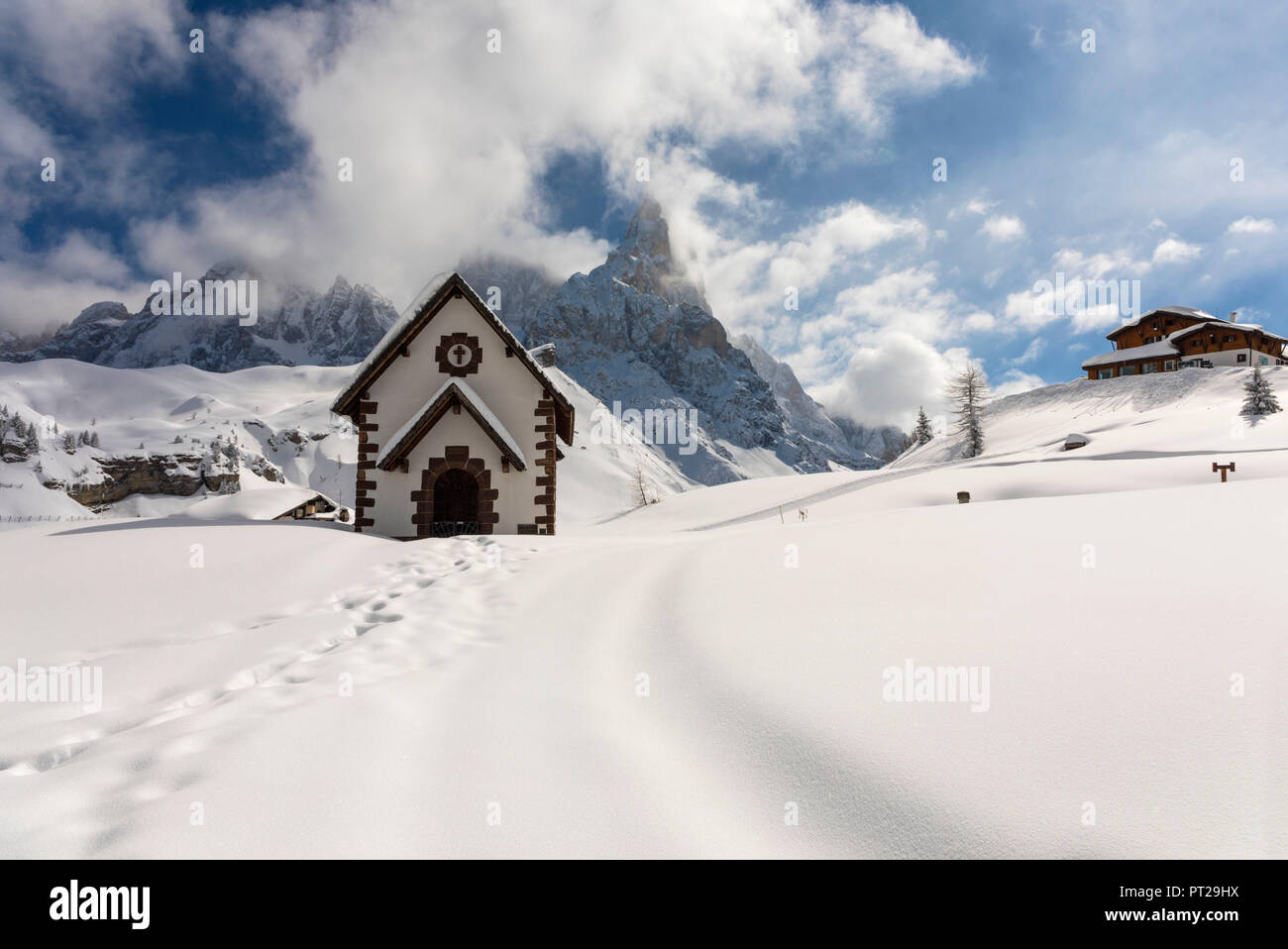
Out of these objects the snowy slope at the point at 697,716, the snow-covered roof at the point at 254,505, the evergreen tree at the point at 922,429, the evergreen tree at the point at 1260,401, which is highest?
the evergreen tree at the point at 922,429

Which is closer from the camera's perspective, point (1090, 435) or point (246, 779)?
point (246, 779)

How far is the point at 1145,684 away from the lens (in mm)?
3104

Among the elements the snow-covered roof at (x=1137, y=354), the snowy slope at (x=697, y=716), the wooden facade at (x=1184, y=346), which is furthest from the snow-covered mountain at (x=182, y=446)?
the wooden facade at (x=1184, y=346)

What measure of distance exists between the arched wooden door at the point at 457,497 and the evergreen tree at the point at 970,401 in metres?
42.5

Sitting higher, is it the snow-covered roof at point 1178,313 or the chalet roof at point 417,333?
the snow-covered roof at point 1178,313

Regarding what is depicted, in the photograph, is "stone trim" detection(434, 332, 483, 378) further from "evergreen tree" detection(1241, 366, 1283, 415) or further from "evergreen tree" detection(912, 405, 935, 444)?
Result: "evergreen tree" detection(912, 405, 935, 444)

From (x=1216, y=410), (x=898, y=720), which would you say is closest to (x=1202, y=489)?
(x=898, y=720)

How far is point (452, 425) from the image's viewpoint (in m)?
14.5

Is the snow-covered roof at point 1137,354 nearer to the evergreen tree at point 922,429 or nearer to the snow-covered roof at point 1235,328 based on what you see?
the snow-covered roof at point 1235,328

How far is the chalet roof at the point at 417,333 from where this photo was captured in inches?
569

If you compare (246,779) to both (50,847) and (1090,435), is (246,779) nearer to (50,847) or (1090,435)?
(50,847)

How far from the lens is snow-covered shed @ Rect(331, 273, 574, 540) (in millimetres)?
14164
